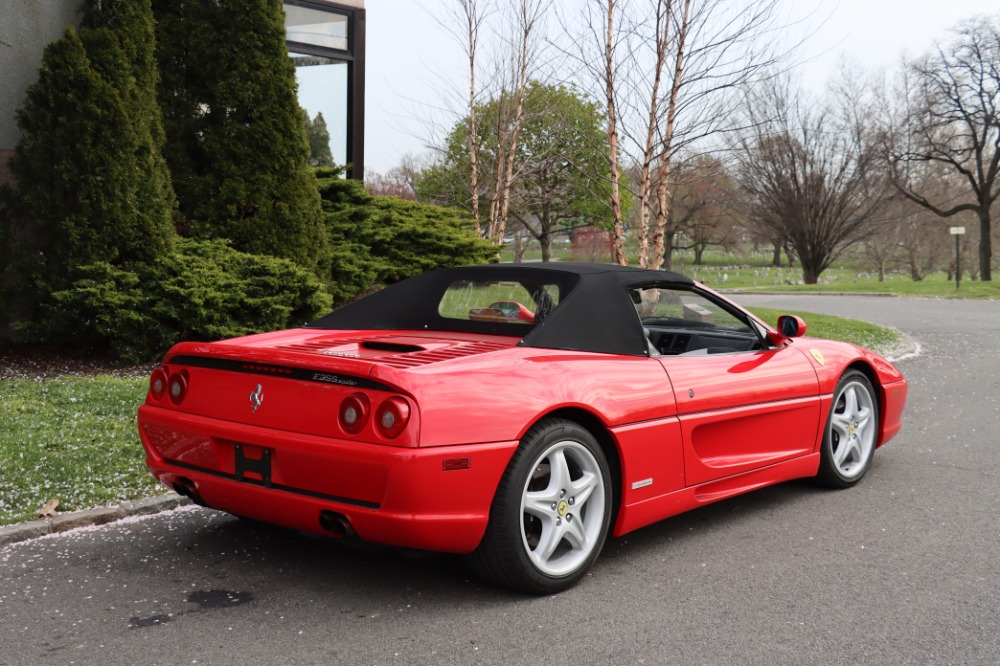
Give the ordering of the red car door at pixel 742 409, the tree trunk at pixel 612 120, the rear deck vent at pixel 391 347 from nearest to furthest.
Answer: the rear deck vent at pixel 391 347 → the red car door at pixel 742 409 → the tree trunk at pixel 612 120

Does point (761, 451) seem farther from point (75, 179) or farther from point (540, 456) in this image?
point (75, 179)

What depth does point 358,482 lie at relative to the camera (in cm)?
334

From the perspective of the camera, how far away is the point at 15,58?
31.7 ft

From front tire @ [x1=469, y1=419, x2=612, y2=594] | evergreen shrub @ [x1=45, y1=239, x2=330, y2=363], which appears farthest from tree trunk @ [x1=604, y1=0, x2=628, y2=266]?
front tire @ [x1=469, y1=419, x2=612, y2=594]

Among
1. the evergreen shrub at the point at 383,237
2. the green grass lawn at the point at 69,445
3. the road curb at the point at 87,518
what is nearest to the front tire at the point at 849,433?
the road curb at the point at 87,518

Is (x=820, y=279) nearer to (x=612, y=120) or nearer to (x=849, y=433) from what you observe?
(x=612, y=120)

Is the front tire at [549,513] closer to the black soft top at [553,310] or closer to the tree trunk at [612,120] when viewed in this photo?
the black soft top at [553,310]

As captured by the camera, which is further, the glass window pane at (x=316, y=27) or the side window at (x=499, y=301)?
the glass window pane at (x=316, y=27)

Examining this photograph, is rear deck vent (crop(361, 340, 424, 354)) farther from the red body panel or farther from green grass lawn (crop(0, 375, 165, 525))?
green grass lawn (crop(0, 375, 165, 525))

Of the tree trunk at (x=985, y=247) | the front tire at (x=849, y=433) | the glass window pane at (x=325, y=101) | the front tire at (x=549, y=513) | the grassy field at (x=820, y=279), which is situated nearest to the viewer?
the front tire at (x=549, y=513)

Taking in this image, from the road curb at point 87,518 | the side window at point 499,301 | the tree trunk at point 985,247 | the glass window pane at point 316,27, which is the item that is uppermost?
the glass window pane at point 316,27

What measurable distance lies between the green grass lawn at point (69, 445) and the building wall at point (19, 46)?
10.3 feet

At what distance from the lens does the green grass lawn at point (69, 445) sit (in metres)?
5.00

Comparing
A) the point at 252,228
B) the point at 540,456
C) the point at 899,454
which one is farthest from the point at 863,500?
the point at 252,228
